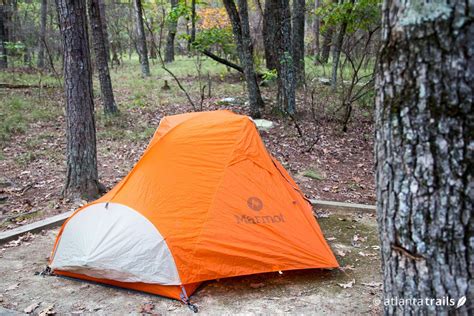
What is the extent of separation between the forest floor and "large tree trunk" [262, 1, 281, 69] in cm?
117

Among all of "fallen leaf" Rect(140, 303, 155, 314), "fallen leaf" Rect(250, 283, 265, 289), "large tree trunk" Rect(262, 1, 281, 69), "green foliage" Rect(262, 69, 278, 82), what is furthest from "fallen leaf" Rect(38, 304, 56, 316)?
"large tree trunk" Rect(262, 1, 281, 69)

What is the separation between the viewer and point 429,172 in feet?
5.98

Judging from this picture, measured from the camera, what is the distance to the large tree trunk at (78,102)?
554cm

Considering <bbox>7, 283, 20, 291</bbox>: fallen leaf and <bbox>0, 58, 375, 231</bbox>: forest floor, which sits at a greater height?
<bbox>0, 58, 375, 231</bbox>: forest floor

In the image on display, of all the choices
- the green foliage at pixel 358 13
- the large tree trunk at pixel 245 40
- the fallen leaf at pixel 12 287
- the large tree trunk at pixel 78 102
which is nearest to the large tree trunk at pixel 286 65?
the large tree trunk at pixel 245 40

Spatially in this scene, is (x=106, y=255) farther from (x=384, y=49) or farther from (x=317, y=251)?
(x=384, y=49)

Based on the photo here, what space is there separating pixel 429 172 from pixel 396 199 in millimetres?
212

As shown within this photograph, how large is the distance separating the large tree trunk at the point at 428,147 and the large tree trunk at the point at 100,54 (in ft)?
30.1

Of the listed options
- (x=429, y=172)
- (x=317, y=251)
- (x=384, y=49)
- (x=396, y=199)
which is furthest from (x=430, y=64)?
(x=317, y=251)

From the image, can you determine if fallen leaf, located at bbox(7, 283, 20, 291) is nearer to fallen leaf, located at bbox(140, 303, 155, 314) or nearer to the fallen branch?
fallen leaf, located at bbox(140, 303, 155, 314)

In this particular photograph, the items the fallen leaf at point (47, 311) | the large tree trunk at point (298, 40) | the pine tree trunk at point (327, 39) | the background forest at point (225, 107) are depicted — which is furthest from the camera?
the pine tree trunk at point (327, 39)

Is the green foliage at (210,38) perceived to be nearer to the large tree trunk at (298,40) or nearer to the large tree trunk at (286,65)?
the large tree trunk at (286,65)

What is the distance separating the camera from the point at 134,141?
8781mm

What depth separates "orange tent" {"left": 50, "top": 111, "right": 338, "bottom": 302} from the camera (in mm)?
3609
